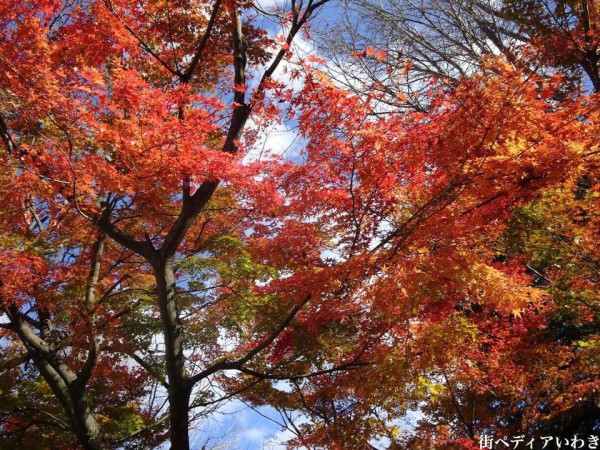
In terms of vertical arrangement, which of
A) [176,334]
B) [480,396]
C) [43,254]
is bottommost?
[480,396]

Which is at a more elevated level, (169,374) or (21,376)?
(21,376)

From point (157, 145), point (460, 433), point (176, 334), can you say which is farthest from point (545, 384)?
point (157, 145)

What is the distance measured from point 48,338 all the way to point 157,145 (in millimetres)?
3866

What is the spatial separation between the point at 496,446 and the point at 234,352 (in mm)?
5446

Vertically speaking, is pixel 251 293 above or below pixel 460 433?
above

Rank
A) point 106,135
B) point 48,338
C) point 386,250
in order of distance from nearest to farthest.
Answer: point 386,250, point 106,135, point 48,338

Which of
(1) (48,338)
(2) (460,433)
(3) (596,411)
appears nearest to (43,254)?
(1) (48,338)

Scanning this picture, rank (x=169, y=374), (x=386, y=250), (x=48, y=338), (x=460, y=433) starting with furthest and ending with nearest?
(x=460, y=433)
(x=48, y=338)
(x=169, y=374)
(x=386, y=250)

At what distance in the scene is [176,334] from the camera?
619 centimetres

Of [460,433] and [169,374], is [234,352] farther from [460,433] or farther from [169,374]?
[460,433]

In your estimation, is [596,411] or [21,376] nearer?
[21,376]

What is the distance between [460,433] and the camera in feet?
32.2

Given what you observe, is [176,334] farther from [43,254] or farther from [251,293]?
[43,254]

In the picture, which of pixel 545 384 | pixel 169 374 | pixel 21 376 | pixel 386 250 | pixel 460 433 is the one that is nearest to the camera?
pixel 386 250
